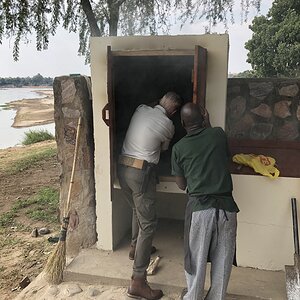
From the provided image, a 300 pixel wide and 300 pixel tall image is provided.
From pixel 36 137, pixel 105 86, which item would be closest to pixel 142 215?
pixel 105 86

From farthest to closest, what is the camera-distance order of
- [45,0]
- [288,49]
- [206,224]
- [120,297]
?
[288,49]
[45,0]
[120,297]
[206,224]

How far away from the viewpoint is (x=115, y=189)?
4.36m

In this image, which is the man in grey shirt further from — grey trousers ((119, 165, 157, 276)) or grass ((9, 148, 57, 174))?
grass ((9, 148, 57, 174))

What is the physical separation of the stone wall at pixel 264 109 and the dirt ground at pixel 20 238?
3.09 m

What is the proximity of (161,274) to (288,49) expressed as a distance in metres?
12.6

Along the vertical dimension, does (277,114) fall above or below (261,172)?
above

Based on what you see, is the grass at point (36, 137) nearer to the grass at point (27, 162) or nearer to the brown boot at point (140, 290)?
the grass at point (27, 162)

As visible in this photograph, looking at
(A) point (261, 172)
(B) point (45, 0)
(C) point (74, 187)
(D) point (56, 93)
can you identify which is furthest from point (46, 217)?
(A) point (261, 172)

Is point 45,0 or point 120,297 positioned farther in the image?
point 45,0

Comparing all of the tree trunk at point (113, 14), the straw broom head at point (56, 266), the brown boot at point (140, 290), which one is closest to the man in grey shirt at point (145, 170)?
the brown boot at point (140, 290)

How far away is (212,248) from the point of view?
10.4ft

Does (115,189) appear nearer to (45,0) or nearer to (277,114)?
(277,114)

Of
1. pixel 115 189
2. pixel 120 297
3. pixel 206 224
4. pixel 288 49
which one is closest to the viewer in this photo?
pixel 206 224

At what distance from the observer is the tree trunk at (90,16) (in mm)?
7129
